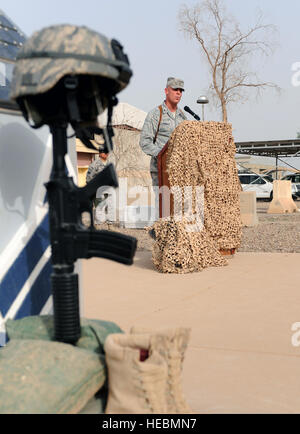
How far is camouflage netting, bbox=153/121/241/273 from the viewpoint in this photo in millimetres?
5918

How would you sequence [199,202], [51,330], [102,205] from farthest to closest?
1. [102,205]
2. [199,202]
3. [51,330]

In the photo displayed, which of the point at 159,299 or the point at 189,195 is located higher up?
the point at 189,195

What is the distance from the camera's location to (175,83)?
20.3ft

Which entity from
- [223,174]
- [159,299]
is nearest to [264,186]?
[223,174]

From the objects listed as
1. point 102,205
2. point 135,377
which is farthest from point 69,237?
point 102,205

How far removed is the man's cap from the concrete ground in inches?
81.5

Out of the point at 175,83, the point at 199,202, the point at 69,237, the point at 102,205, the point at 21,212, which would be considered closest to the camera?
the point at 69,237

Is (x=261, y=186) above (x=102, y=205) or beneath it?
above

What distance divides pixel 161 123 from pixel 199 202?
103 cm

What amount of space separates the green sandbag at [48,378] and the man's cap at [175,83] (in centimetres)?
452

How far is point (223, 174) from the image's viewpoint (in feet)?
21.6

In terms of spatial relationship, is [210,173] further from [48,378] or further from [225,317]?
[48,378]
